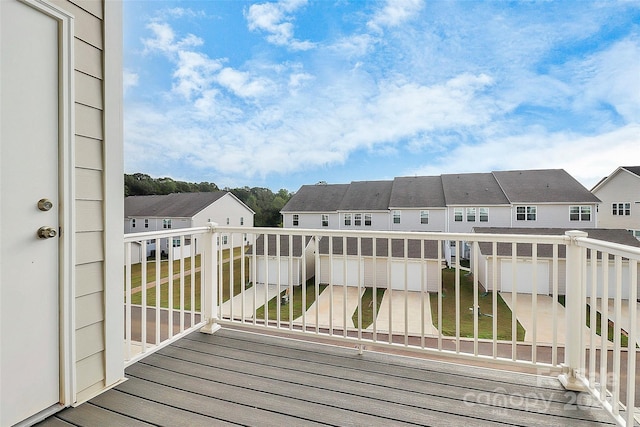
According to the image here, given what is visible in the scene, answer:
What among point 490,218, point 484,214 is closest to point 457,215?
point 484,214

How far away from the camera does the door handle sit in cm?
124

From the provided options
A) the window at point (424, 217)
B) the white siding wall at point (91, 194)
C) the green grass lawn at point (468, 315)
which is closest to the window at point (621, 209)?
the green grass lawn at point (468, 315)

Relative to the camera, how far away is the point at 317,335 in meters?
2.13

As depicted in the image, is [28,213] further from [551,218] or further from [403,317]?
[551,218]

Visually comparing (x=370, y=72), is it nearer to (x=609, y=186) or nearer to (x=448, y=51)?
(x=448, y=51)

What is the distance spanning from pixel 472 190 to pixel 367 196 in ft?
14.2

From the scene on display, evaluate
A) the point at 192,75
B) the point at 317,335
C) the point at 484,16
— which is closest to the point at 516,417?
the point at 317,335

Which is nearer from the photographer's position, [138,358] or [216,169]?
[138,358]

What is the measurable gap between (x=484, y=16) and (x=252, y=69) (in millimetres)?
5416

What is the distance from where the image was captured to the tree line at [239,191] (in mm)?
4659

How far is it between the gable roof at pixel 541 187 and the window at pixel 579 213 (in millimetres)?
242

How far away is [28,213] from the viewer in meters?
1.21

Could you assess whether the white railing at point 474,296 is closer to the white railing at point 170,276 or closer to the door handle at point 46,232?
the white railing at point 170,276

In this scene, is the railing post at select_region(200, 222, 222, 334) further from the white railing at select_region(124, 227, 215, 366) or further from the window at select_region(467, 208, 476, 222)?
the window at select_region(467, 208, 476, 222)
